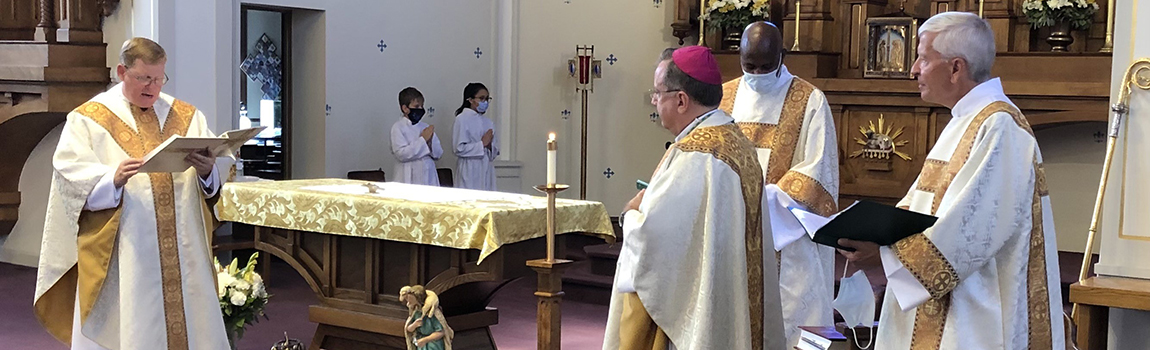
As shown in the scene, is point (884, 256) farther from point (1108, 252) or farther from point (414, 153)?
point (414, 153)

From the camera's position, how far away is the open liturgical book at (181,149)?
4035 mm

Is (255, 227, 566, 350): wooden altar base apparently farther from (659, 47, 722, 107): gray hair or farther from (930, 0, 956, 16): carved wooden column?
(930, 0, 956, 16): carved wooden column

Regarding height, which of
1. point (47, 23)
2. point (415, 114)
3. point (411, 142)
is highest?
point (47, 23)

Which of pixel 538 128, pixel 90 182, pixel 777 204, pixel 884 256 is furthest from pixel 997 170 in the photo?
pixel 538 128

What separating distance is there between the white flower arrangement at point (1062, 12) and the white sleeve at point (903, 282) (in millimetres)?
6241

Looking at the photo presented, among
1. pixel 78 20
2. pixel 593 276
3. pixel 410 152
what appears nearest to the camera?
pixel 78 20

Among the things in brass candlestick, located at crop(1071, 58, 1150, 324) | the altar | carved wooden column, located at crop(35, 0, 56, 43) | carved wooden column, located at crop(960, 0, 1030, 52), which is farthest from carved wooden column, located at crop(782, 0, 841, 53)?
carved wooden column, located at crop(35, 0, 56, 43)

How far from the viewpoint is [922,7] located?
9.45 m

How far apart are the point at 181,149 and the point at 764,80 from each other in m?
2.01

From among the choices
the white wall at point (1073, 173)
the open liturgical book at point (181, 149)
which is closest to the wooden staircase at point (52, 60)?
the open liturgical book at point (181, 149)

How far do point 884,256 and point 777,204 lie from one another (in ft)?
4.39

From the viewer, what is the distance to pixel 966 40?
2.78 meters

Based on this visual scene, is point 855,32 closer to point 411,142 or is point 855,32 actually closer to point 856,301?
point 411,142

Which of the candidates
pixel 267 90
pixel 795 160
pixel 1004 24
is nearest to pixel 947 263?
pixel 795 160
